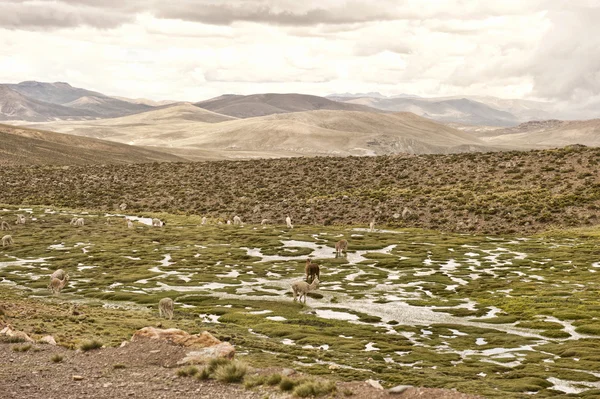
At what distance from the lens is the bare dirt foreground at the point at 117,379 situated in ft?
61.6

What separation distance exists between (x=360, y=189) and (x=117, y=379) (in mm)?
75149

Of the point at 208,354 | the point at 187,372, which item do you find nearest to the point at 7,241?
the point at 208,354

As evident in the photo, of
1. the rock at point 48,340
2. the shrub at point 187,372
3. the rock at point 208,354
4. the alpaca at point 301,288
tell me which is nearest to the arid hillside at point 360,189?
the alpaca at point 301,288

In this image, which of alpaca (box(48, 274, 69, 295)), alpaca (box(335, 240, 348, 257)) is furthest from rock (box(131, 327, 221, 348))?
alpaca (box(335, 240, 348, 257))

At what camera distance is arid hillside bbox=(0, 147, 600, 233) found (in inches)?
3029

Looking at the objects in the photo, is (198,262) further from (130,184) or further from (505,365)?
(130,184)

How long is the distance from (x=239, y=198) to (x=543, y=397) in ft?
254

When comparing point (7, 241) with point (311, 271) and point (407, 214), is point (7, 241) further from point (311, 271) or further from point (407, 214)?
point (407, 214)

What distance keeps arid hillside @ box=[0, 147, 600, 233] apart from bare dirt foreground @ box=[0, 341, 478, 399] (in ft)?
184

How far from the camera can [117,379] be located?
802 inches

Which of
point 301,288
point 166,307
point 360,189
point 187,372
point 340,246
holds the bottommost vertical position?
point 166,307

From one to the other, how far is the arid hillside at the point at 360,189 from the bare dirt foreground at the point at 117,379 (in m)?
56.0

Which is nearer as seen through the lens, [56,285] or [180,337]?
[180,337]

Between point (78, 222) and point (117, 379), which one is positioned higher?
point (117, 379)
